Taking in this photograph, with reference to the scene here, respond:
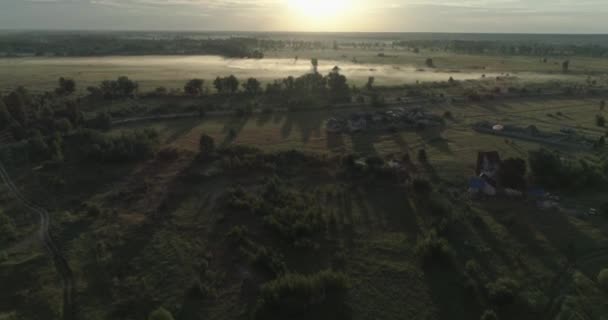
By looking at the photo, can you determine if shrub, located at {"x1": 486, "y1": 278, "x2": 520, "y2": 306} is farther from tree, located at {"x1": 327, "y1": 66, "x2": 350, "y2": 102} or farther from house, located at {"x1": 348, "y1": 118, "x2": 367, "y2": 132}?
tree, located at {"x1": 327, "y1": 66, "x2": 350, "y2": 102}

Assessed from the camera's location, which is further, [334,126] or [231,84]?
[231,84]

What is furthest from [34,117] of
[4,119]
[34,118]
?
[4,119]

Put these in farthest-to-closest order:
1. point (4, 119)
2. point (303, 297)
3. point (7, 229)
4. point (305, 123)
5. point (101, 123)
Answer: point (305, 123), point (101, 123), point (4, 119), point (7, 229), point (303, 297)

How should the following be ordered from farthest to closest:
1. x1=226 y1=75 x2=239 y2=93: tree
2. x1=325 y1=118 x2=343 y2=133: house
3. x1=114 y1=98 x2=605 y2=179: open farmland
Answer: x1=226 y1=75 x2=239 y2=93: tree, x1=325 y1=118 x2=343 y2=133: house, x1=114 y1=98 x2=605 y2=179: open farmland

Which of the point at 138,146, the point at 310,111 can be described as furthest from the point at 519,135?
the point at 138,146

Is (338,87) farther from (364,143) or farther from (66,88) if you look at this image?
(66,88)

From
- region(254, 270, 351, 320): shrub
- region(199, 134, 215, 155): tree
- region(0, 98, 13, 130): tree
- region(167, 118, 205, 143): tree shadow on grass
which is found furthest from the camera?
region(0, 98, 13, 130): tree

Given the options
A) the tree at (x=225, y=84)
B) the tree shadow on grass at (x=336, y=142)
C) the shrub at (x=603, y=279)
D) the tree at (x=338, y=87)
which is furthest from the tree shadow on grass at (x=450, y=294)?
the tree at (x=225, y=84)

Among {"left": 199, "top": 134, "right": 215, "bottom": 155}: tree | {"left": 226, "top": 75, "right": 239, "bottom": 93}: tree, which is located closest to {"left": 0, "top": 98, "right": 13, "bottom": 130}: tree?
{"left": 199, "top": 134, "right": 215, "bottom": 155}: tree
